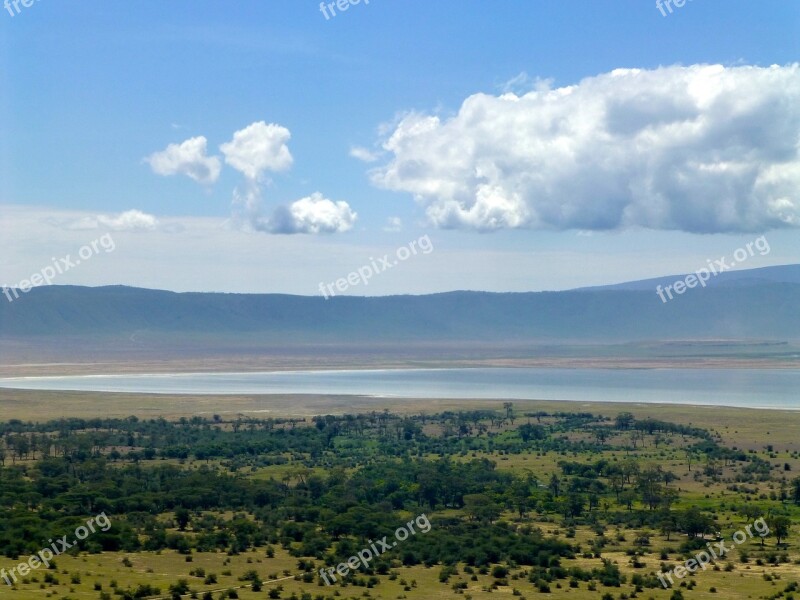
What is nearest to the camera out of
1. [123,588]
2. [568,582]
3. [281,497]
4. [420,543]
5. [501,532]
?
[123,588]

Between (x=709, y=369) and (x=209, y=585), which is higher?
(x=709, y=369)

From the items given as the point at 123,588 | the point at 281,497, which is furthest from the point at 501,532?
the point at 123,588

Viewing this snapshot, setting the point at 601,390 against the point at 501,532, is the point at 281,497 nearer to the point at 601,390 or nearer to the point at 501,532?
the point at 501,532

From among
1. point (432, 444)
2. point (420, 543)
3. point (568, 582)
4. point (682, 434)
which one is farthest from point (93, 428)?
point (568, 582)

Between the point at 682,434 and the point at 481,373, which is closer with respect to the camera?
the point at 682,434

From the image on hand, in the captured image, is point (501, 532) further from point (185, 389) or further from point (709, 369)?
point (709, 369)

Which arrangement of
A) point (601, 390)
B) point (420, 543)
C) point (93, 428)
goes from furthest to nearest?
point (601, 390), point (93, 428), point (420, 543)
